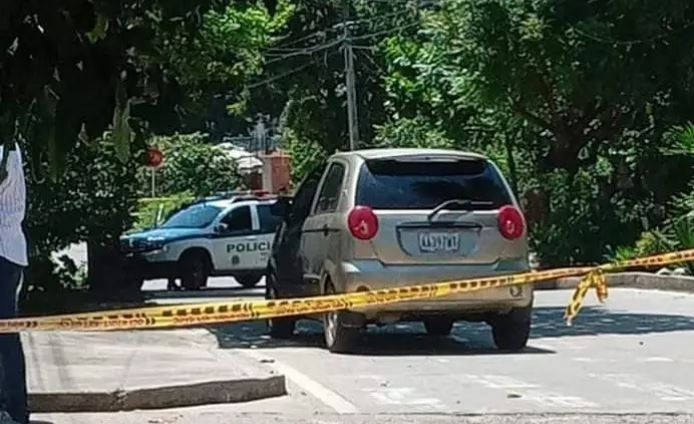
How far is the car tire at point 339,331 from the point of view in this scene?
12.7m

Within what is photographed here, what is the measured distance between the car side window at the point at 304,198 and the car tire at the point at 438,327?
1.53 m

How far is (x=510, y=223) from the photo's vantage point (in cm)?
1256

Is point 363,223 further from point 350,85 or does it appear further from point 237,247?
point 350,85

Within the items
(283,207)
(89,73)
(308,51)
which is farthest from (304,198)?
(308,51)

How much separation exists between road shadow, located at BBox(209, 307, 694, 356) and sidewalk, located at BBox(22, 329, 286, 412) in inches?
68.1

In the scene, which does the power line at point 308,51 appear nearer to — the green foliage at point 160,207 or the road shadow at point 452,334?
the green foliage at point 160,207

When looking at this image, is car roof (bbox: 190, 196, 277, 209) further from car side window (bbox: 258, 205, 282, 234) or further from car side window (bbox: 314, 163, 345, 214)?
car side window (bbox: 314, 163, 345, 214)

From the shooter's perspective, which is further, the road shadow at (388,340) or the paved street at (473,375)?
the road shadow at (388,340)

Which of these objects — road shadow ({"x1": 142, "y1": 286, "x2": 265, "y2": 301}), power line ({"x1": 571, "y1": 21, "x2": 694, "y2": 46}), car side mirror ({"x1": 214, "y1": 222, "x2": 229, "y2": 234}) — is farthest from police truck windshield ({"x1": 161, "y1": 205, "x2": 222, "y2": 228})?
power line ({"x1": 571, "y1": 21, "x2": 694, "y2": 46})

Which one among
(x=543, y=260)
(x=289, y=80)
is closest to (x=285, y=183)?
(x=289, y=80)

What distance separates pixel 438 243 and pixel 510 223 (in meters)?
0.65

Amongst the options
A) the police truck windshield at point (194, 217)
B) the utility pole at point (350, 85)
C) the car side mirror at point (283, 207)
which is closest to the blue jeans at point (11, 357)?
the car side mirror at point (283, 207)

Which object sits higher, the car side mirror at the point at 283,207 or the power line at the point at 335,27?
the power line at the point at 335,27

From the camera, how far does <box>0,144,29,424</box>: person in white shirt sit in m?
7.68
